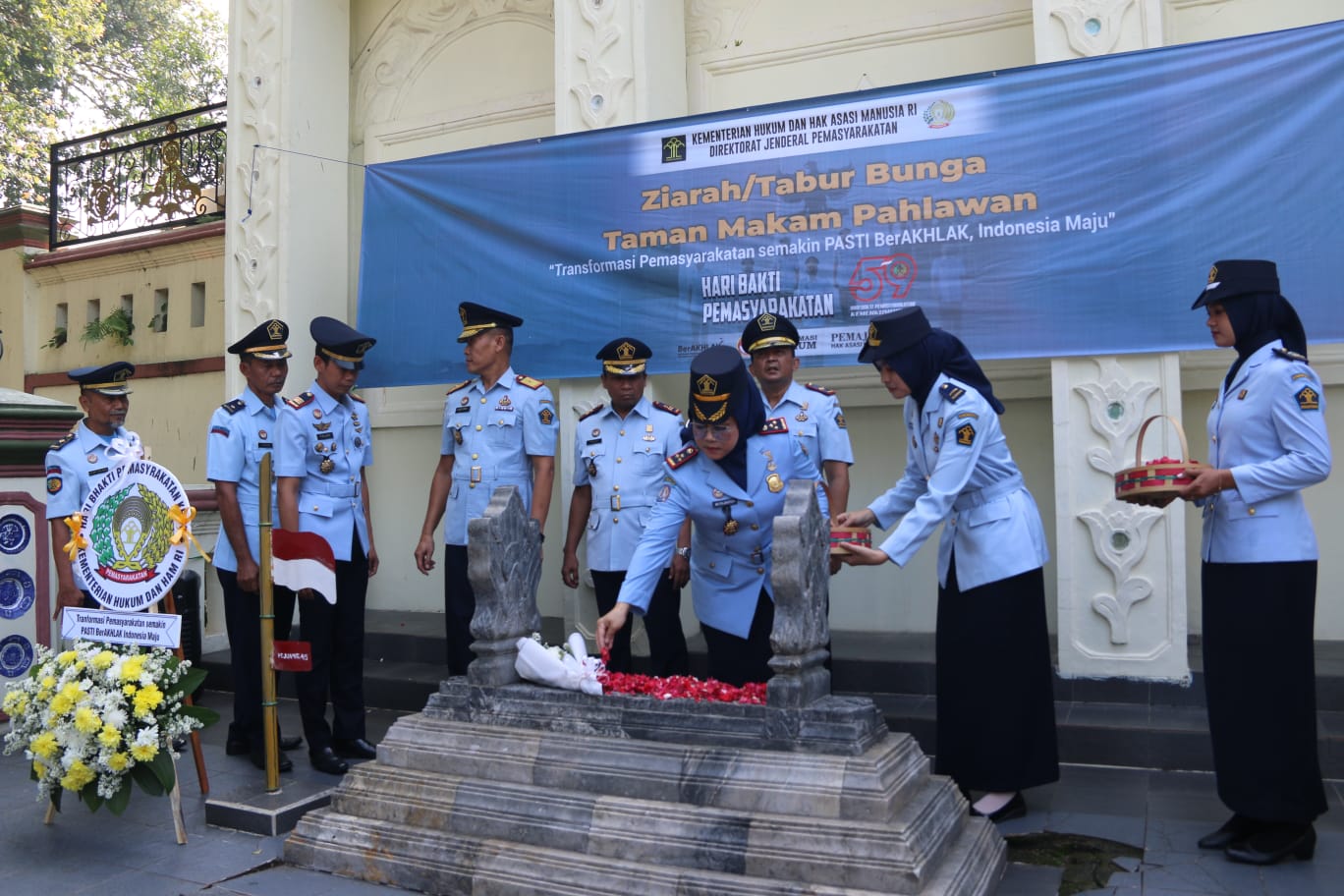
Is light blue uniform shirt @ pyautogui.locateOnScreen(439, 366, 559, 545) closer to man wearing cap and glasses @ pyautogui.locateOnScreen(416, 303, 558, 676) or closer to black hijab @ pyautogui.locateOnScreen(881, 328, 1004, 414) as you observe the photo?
man wearing cap and glasses @ pyautogui.locateOnScreen(416, 303, 558, 676)

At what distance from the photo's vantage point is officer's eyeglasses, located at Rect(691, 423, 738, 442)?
142 inches

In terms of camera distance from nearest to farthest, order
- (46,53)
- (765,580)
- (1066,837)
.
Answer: (1066,837) → (765,580) → (46,53)

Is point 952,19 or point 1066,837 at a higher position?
point 952,19

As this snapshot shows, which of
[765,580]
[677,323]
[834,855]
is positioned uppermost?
[677,323]

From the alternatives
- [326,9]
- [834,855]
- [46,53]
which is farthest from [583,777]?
[46,53]

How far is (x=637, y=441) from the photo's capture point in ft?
16.6

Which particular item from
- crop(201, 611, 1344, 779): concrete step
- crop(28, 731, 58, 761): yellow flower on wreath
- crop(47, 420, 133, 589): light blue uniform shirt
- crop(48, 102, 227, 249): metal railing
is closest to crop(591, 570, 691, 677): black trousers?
crop(201, 611, 1344, 779): concrete step

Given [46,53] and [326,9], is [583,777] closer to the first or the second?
[326,9]

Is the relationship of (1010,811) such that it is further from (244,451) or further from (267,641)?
(244,451)

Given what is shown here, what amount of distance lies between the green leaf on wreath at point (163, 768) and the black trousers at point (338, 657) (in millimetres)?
753

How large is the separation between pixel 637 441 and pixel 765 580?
132 centimetres

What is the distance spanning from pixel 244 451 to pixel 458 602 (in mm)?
1184

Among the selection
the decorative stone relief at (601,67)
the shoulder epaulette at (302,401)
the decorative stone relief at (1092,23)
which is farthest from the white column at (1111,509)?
the shoulder epaulette at (302,401)

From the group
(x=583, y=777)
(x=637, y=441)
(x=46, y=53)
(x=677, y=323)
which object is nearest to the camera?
(x=583, y=777)
